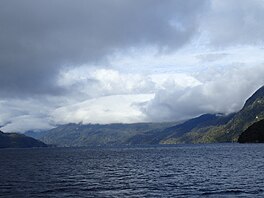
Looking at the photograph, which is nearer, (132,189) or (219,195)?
(219,195)

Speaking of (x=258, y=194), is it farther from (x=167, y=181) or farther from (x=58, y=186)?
(x=58, y=186)

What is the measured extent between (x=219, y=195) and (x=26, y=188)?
4555 cm

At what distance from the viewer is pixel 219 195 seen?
6981cm

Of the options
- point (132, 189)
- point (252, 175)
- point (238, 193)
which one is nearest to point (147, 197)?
point (132, 189)

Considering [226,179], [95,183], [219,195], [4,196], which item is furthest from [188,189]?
[4,196]

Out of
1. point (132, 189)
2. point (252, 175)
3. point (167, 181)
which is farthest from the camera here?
point (252, 175)

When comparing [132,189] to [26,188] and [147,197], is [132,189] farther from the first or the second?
[26,188]

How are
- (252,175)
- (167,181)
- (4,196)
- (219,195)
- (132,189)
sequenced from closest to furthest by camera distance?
(219,195)
(4,196)
(132,189)
(167,181)
(252,175)

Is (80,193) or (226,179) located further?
(226,179)

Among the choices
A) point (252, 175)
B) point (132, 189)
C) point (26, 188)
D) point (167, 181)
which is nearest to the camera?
point (132, 189)

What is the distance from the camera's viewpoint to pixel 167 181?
9456cm

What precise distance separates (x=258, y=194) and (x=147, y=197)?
68.4 feet

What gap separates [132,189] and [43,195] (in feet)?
62.4

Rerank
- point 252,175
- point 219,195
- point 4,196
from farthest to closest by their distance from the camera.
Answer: point 252,175 < point 4,196 < point 219,195
